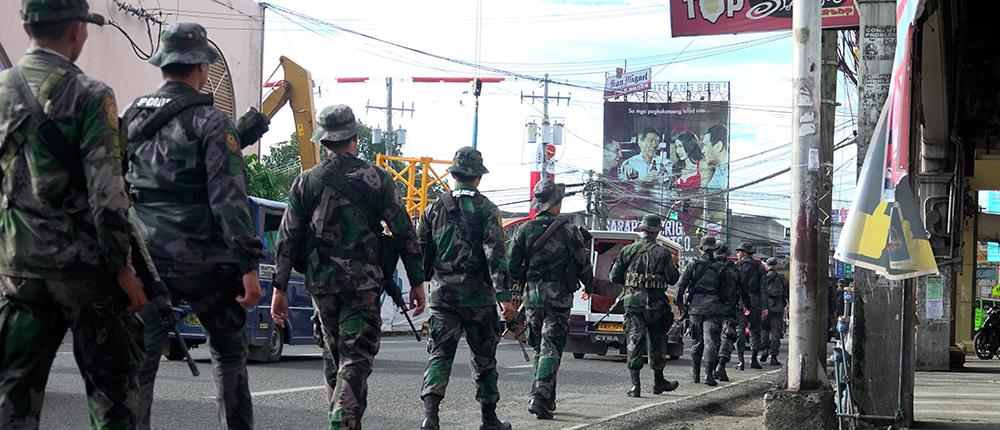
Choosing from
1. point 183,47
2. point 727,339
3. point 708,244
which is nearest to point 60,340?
point 183,47

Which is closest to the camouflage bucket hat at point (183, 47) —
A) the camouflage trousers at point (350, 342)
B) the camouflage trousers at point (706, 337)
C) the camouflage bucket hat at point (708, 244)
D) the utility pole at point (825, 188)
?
the camouflage trousers at point (350, 342)

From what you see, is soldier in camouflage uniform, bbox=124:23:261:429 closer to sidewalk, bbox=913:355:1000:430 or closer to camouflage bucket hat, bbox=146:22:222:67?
camouflage bucket hat, bbox=146:22:222:67

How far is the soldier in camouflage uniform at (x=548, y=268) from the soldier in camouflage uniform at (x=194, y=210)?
4696mm

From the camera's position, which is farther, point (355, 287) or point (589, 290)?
point (589, 290)

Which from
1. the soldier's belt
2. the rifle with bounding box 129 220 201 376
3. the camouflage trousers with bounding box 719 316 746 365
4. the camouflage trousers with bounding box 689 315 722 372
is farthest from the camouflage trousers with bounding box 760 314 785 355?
the rifle with bounding box 129 220 201 376

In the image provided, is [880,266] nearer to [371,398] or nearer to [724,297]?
[371,398]

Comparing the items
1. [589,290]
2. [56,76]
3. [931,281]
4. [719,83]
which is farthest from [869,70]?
[719,83]

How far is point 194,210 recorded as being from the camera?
5.30 m

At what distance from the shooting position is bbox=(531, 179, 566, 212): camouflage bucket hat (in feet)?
33.2

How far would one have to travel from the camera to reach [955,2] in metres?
12.0

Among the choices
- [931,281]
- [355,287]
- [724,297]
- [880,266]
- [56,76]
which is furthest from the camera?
[931,281]

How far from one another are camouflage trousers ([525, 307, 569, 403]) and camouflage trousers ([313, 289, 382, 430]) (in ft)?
10.3

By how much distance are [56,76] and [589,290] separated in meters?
6.47

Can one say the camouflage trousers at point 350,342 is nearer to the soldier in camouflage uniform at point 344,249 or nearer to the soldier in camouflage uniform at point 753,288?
the soldier in camouflage uniform at point 344,249
